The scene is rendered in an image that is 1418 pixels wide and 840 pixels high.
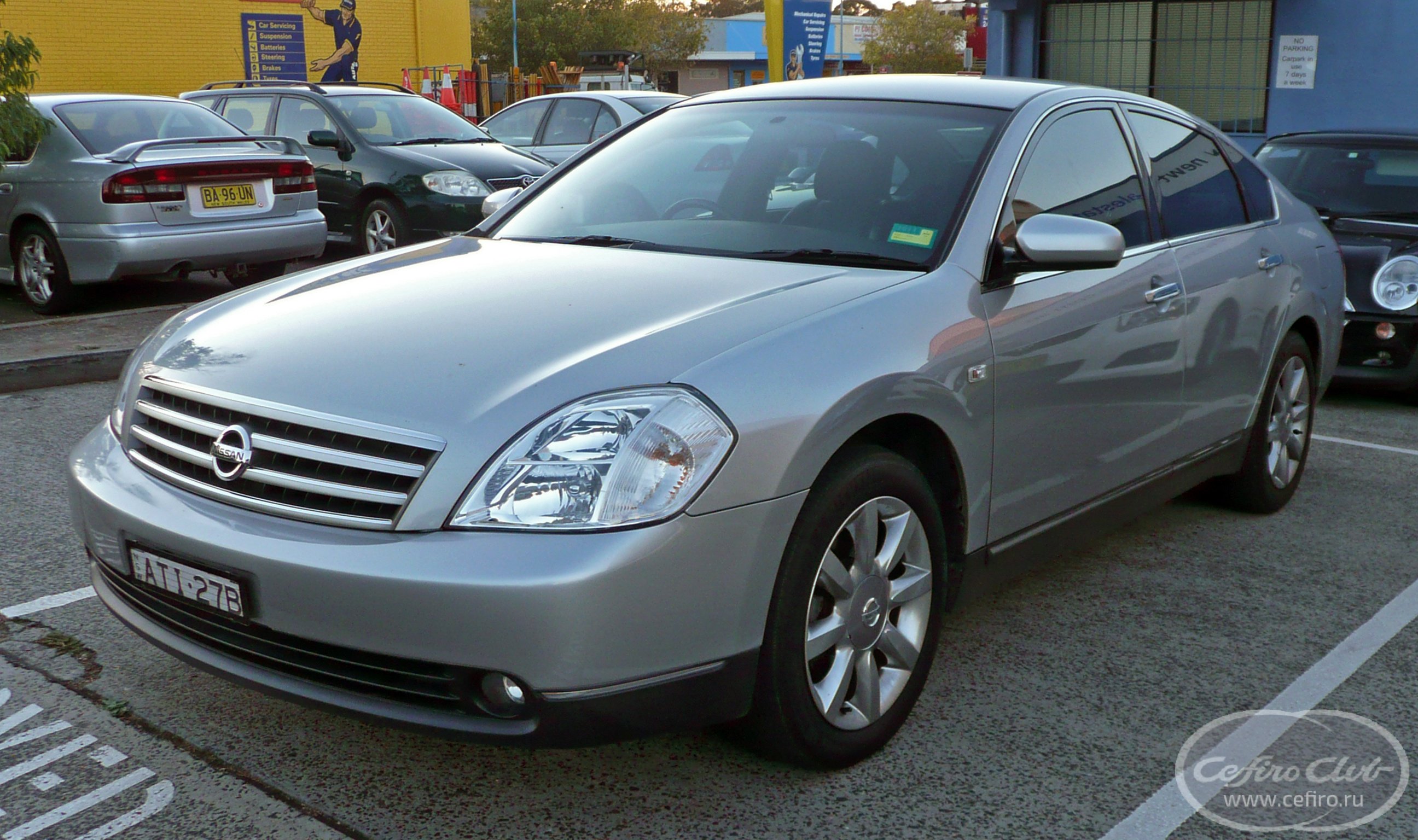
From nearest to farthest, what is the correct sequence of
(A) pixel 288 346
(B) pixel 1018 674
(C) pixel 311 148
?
(A) pixel 288 346 → (B) pixel 1018 674 → (C) pixel 311 148

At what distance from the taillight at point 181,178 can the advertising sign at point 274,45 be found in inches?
788

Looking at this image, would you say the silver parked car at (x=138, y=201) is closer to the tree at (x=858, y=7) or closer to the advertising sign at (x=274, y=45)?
the advertising sign at (x=274, y=45)

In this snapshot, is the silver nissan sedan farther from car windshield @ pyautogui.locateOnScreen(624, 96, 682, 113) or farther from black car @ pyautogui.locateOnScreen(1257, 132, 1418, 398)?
car windshield @ pyautogui.locateOnScreen(624, 96, 682, 113)

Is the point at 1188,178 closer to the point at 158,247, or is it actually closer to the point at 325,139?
the point at 158,247

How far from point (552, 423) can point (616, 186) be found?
1.70 m

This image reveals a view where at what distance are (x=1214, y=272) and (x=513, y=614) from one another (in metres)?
2.89

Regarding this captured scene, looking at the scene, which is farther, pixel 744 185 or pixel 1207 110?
pixel 1207 110

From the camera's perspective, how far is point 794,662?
8.93 ft

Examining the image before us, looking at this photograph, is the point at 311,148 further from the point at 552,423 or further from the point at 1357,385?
the point at 552,423

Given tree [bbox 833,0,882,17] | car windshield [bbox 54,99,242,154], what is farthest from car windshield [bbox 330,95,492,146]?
tree [bbox 833,0,882,17]

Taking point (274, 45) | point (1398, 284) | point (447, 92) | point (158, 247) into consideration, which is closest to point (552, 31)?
point (274, 45)

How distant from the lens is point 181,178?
334 inches

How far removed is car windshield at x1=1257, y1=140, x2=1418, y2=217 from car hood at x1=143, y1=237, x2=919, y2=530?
5.53m

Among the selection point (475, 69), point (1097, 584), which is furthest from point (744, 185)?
point (475, 69)
